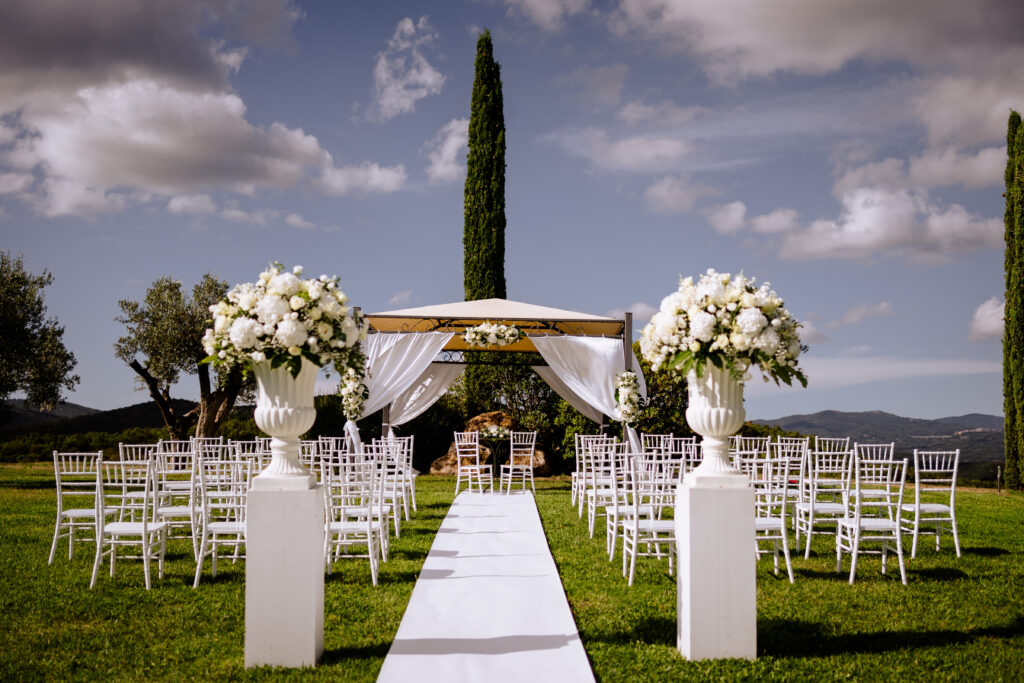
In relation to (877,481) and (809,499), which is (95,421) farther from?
(877,481)

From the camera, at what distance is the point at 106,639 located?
14.2 feet

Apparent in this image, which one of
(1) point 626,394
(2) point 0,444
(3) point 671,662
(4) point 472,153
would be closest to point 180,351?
(2) point 0,444

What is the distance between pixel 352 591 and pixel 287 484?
1948 mm

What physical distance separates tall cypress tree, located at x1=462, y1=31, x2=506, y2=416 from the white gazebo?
5584 mm

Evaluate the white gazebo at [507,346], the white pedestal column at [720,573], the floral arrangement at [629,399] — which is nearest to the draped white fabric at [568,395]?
the white gazebo at [507,346]

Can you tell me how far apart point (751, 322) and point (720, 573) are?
52.8 inches

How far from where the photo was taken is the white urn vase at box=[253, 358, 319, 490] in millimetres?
3883

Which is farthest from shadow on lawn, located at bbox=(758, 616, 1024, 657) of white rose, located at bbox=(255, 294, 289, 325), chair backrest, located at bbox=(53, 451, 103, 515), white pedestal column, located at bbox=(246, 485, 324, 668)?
chair backrest, located at bbox=(53, 451, 103, 515)

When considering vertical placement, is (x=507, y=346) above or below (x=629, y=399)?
above

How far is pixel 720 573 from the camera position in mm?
3867

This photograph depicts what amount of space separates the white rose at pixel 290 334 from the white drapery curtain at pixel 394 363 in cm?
842

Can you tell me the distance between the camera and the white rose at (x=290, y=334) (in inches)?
147

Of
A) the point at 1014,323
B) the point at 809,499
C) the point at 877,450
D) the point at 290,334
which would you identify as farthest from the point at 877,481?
the point at 1014,323

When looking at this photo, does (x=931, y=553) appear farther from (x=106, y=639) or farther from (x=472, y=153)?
(x=472, y=153)
